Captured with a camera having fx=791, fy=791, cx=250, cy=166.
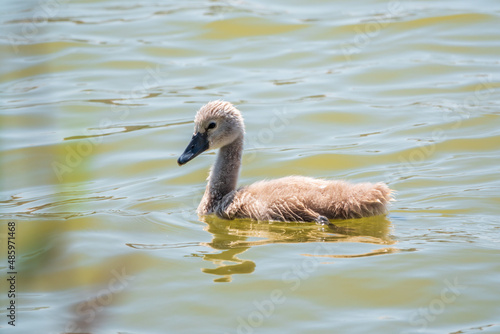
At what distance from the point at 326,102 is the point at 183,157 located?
154 inches

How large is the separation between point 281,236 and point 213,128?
1443mm

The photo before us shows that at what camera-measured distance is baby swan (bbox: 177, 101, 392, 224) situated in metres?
6.88

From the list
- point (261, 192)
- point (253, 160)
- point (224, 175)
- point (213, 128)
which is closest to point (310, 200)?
point (261, 192)

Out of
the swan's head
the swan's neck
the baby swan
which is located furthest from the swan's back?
the swan's head

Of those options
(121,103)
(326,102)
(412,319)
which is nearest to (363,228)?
(412,319)

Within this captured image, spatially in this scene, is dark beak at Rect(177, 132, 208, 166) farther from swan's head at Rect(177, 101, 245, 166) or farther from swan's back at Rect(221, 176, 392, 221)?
swan's back at Rect(221, 176, 392, 221)

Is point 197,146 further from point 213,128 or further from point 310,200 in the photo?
point 310,200

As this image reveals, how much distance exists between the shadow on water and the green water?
0.02 meters

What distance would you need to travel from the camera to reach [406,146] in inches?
371

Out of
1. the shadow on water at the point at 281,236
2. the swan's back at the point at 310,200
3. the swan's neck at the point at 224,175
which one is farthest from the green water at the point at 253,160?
the swan's neck at the point at 224,175

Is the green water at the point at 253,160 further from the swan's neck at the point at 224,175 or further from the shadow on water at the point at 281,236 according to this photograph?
the swan's neck at the point at 224,175

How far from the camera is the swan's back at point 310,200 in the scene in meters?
6.84

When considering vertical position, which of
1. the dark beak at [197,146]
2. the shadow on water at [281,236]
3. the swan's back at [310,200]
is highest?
the dark beak at [197,146]

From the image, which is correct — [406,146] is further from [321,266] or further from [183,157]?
[321,266]
